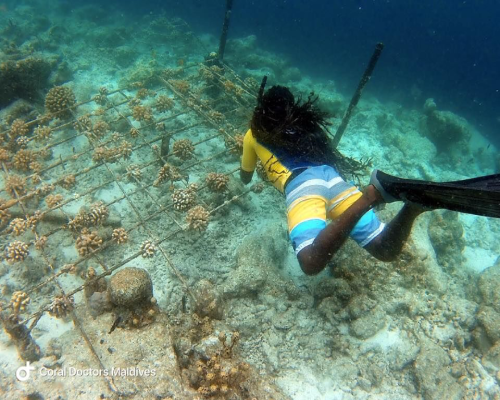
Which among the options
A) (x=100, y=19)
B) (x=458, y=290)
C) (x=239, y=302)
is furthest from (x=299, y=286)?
(x=100, y=19)

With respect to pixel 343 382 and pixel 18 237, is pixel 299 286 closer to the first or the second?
pixel 343 382

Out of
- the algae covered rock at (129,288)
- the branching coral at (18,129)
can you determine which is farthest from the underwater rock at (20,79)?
the algae covered rock at (129,288)

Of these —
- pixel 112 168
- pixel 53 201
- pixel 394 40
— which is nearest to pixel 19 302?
pixel 53 201

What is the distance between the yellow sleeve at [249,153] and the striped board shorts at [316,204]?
109 cm

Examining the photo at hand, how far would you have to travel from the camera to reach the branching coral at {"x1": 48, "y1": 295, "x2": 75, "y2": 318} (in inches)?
155

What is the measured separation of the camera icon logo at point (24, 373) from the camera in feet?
10.7

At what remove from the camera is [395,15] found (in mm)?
41875

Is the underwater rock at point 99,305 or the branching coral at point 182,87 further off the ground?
the branching coral at point 182,87

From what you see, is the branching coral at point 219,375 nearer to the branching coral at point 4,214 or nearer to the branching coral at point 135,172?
the branching coral at point 135,172

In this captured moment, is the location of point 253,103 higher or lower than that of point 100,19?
higher

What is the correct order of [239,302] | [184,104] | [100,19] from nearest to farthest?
[239,302] < [184,104] < [100,19]

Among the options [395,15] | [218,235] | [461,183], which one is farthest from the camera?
[395,15]

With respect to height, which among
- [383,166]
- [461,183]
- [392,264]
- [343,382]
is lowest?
[383,166]

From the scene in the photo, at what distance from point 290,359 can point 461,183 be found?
333 cm
